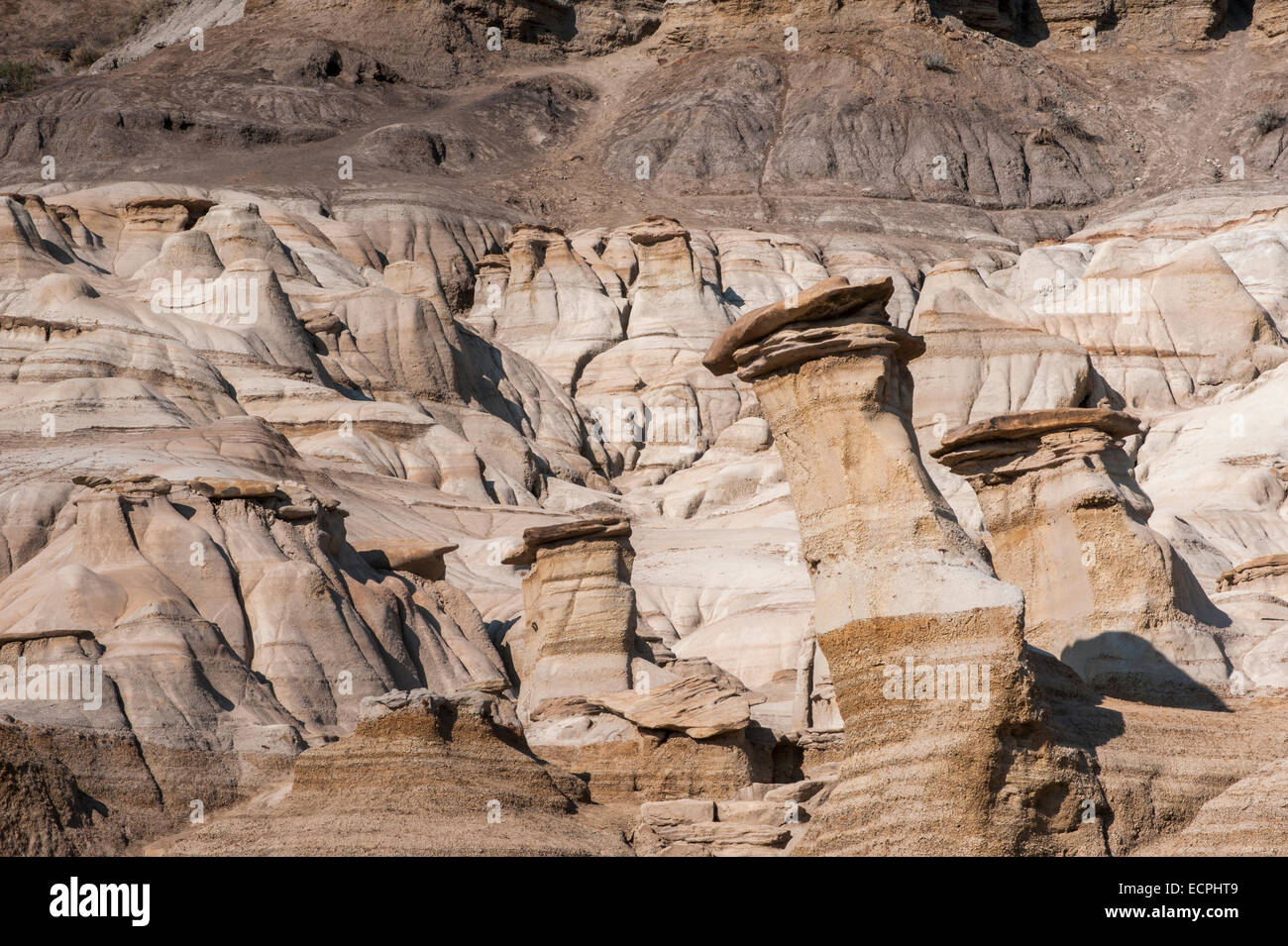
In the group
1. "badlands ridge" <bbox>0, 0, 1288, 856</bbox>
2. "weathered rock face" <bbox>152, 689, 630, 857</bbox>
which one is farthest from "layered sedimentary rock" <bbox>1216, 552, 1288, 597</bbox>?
"weathered rock face" <bbox>152, 689, 630, 857</bbox>

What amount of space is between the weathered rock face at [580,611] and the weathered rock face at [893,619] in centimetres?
1193

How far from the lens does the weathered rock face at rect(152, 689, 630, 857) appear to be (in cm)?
1769

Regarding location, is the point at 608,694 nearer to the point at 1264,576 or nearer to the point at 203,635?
the point at 203,635

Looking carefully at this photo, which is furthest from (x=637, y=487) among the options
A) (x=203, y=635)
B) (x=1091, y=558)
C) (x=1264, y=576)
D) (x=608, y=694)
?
(x=1091, y=558)

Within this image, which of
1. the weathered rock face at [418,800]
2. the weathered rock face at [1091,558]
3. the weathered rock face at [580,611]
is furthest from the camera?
the weathered rock face at [580,611]

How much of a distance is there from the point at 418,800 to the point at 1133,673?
8882mm

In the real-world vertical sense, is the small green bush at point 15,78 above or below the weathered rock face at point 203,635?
above

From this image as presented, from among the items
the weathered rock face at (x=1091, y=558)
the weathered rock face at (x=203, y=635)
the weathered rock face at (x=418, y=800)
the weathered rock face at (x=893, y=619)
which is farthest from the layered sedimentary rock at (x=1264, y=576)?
the weathered rock face at (x=418, y=800)

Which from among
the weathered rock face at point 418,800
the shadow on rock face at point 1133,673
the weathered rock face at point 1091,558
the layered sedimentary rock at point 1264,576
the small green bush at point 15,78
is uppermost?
the small green bush at point 15,78

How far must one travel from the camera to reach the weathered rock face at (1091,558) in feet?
72.6

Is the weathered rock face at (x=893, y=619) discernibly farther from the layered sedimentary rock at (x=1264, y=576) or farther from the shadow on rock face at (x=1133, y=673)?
the layered sedimentary rock at (x=1264, y=576)

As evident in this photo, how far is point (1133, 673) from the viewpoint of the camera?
2219cm
